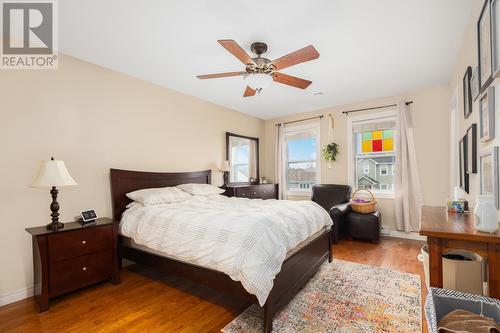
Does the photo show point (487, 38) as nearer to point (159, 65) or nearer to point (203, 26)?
point (203, 26)

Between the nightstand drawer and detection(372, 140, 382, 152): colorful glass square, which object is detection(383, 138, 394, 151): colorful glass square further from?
the nightstand drawer

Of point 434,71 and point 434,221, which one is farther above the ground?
point 434,71

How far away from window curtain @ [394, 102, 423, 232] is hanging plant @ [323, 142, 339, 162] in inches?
42.4

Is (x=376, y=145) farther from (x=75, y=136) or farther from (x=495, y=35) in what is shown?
(x=75, y=136)

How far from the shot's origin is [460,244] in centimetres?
142

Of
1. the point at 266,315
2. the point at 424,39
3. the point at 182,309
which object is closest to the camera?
the point at 266,315

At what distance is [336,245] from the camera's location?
411 centimetres

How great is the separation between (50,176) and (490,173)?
3573mm

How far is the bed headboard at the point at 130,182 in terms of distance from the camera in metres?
3.17

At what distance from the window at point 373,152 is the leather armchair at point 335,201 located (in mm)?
366

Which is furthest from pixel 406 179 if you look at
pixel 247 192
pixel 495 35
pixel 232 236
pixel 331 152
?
pixel 232 236

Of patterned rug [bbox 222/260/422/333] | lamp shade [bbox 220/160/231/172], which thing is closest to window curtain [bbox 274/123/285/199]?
lamp shade [bbox 220/160/231/172]

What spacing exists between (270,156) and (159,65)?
3563mm

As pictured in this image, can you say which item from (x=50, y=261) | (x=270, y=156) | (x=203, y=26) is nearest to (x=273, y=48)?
(x=203, y=26)
